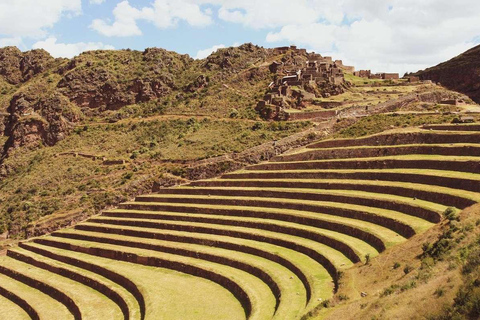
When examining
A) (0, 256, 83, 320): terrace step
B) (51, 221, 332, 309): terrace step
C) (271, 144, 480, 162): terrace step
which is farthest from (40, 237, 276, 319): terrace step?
(271, 144, 480, 162): terrace step

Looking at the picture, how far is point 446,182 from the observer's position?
20.2 metres

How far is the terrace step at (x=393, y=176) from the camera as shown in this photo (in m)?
19.4

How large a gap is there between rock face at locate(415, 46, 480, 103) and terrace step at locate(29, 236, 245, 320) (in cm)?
4804

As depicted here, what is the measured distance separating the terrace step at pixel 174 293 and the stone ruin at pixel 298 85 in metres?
26.7

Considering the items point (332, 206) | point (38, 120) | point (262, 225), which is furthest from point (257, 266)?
point (38, 120)

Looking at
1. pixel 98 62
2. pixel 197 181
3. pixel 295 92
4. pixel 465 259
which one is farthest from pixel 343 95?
pixel 465 259

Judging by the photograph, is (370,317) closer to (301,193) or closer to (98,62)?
(301,193)

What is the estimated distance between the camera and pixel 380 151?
1088 inches

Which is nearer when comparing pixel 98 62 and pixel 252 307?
pixel 252 307

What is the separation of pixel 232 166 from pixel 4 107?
3820 centimetres

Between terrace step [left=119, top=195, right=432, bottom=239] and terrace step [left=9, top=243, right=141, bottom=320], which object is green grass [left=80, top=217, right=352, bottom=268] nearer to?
terrace step [left=119, top=195, right=432, bottom=239]

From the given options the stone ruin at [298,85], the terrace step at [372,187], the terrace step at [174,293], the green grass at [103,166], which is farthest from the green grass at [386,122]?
the terrace step at [174,293]

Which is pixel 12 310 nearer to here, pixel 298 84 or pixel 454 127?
pixel 454 127

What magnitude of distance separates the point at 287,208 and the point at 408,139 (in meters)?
9.08
